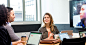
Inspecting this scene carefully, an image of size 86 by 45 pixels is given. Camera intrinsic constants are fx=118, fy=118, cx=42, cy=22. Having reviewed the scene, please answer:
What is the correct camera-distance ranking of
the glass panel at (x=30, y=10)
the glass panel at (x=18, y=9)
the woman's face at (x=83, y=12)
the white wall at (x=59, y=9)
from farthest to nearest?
the glass panel at (x=30, y=10) → the glass panel at (x=18, y=9) → the white wall at (x=59, y=9) → the woman's face at (x=83, y=12)

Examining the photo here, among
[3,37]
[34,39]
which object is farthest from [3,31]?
[34,39]

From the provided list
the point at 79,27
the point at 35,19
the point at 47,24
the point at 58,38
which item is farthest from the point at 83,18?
the point at 35,19

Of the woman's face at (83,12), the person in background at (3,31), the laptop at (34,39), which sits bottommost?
the laptop at (34,39)

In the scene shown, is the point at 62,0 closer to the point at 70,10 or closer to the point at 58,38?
the point at 70,10

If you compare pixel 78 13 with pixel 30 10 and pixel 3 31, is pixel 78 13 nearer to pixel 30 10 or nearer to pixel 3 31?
pixel 30 10

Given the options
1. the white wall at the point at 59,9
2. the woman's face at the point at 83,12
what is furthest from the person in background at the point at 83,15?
the white wall at the point at 59,9

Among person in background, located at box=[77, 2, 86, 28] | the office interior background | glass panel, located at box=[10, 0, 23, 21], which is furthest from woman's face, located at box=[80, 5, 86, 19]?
glass panel, located at box=[10, 0, 23, 21]

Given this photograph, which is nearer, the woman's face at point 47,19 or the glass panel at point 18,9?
the woman's face at point 47,19

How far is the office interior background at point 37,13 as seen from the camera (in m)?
3.90

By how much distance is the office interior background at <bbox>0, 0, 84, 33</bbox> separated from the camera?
3.90m

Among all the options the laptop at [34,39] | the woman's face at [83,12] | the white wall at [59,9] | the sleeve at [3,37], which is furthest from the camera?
the white wall at [59,9]

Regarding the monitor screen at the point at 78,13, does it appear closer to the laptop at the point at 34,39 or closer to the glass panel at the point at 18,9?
the glass panel at the point at 18,9

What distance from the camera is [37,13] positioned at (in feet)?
15.9

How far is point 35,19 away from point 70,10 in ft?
5.63
